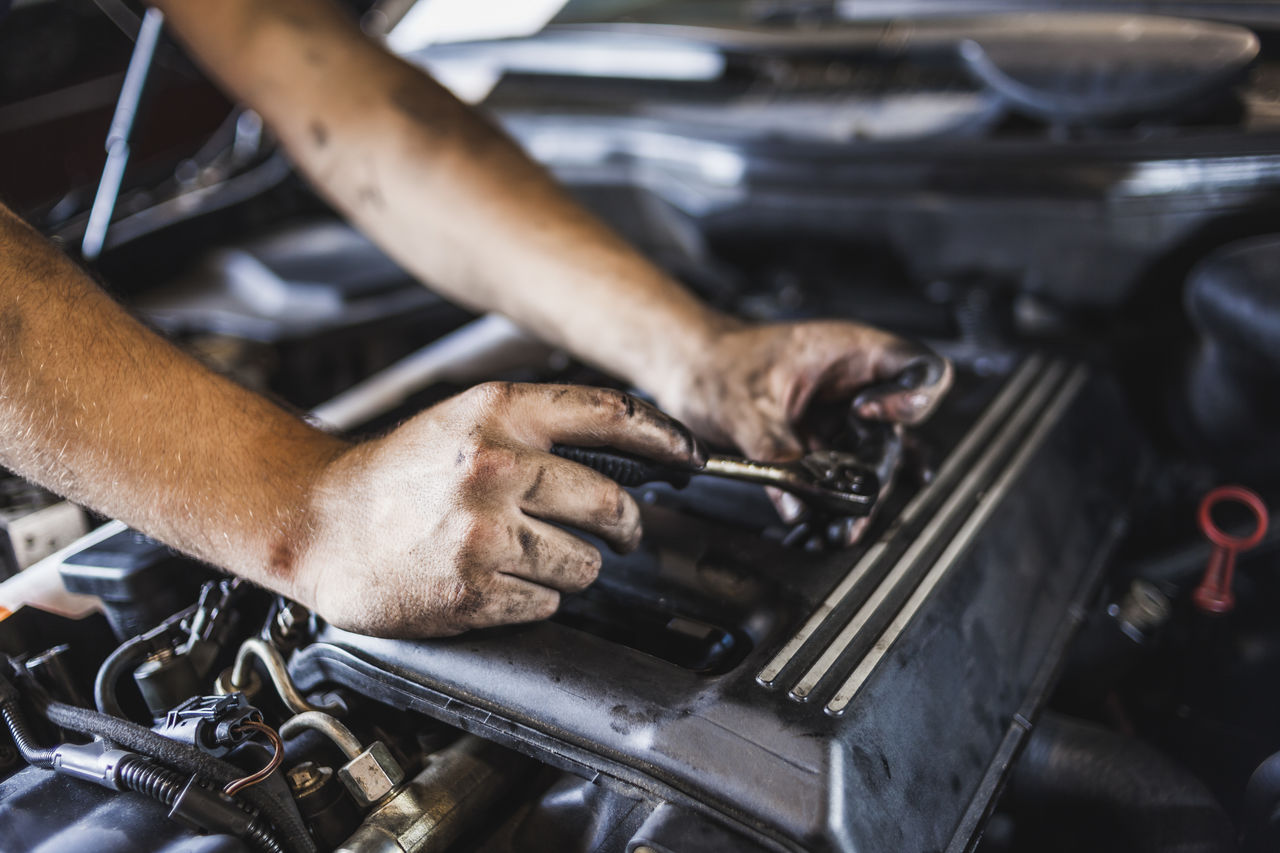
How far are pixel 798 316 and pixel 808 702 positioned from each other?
0.69 meters

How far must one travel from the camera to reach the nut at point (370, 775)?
1.96 feet

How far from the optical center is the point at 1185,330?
1084mm

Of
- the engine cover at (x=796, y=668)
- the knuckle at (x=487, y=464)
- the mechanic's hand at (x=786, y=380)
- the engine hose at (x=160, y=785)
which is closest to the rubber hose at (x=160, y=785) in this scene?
the engine hose at (x=160, y=785)

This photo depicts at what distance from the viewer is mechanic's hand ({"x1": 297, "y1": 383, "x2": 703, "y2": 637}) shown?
583 millimetres

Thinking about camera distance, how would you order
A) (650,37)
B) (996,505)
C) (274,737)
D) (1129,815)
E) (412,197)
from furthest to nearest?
1. (650,37)
2. (412,197)
3. (996,505)
4. (1129,815)
5. (274,737)

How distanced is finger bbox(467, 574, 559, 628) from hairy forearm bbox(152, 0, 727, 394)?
33cm

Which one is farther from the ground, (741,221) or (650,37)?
(650,37)

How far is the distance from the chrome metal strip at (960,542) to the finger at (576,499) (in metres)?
0.18

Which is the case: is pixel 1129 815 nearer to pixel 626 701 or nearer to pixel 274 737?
pixel 626 701

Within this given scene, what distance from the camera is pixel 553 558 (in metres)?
0.62

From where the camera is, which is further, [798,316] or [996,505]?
[798,316]

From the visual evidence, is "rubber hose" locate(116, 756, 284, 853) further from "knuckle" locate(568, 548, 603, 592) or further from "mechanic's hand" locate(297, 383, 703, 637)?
"knuckle" locate(568, 548, 603, 592)

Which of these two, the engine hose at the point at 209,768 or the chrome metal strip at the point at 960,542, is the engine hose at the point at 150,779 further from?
the chrome metal strip at the point at 960,542

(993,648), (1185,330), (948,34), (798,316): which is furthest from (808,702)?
(948,34)
